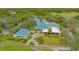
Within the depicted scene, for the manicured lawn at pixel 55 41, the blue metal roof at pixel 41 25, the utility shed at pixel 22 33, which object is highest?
the blue metal roof at pixel 41 25

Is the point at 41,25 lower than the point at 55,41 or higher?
higher

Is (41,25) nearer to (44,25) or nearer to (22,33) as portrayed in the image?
(44,25)

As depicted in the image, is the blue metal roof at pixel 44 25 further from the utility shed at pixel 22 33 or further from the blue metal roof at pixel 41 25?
the utility shed at pixel 22 33

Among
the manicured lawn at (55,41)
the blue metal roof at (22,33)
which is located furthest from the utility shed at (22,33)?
the manicured lawn at (55,41)

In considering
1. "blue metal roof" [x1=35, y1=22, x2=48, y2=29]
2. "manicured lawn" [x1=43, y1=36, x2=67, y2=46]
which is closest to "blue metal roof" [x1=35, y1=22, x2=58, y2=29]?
"blue metal roof" [x1=35, y1=22, x2=48, y2=29]

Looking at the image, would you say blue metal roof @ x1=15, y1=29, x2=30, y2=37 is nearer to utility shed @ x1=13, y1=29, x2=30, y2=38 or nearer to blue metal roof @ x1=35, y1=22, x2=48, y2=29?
utility shed @ x1=13, y1=29, x2=30, y2=38

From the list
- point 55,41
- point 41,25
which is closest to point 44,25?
point 41,25
